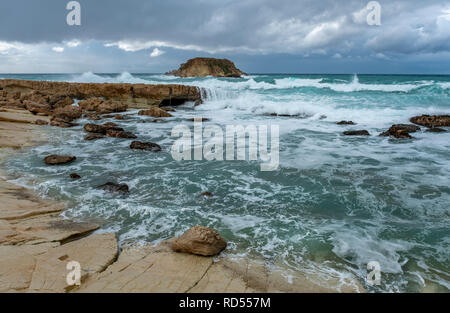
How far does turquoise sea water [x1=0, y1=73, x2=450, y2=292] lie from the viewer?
3562mm

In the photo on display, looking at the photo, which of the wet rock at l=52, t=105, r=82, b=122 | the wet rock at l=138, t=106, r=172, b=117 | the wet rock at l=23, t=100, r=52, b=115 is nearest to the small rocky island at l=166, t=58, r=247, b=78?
the wet rock at l=138, t=106, r=172, b=117

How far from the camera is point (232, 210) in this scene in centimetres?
484

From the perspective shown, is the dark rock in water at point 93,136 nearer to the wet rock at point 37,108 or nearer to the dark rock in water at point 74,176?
the dark rock in water at point 74,176

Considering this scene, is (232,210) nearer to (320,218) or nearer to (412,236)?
(320,218)

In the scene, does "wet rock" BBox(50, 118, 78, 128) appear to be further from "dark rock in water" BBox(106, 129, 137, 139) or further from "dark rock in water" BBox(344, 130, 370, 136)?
"dark rock in water" BBox(344, 130, 370, 136)

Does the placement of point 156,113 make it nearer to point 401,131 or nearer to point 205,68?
point 401,131

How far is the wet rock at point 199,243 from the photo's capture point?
3328 millimetres

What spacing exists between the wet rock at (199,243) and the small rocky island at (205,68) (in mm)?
69162

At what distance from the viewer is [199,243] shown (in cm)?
332

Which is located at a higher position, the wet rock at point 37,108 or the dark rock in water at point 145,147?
the wet rock at point 37,108

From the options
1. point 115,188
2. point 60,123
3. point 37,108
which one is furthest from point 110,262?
point 37,108

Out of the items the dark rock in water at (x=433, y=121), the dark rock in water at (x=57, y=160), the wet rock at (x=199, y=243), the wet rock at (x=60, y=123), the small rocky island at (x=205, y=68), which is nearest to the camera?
the wet rock at (x=199, y=243)

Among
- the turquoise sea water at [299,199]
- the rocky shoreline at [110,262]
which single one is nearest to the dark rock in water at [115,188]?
the turquoise sea water at [299,199]

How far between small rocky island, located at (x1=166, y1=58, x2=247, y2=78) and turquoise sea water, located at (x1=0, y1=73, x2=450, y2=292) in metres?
62.1
